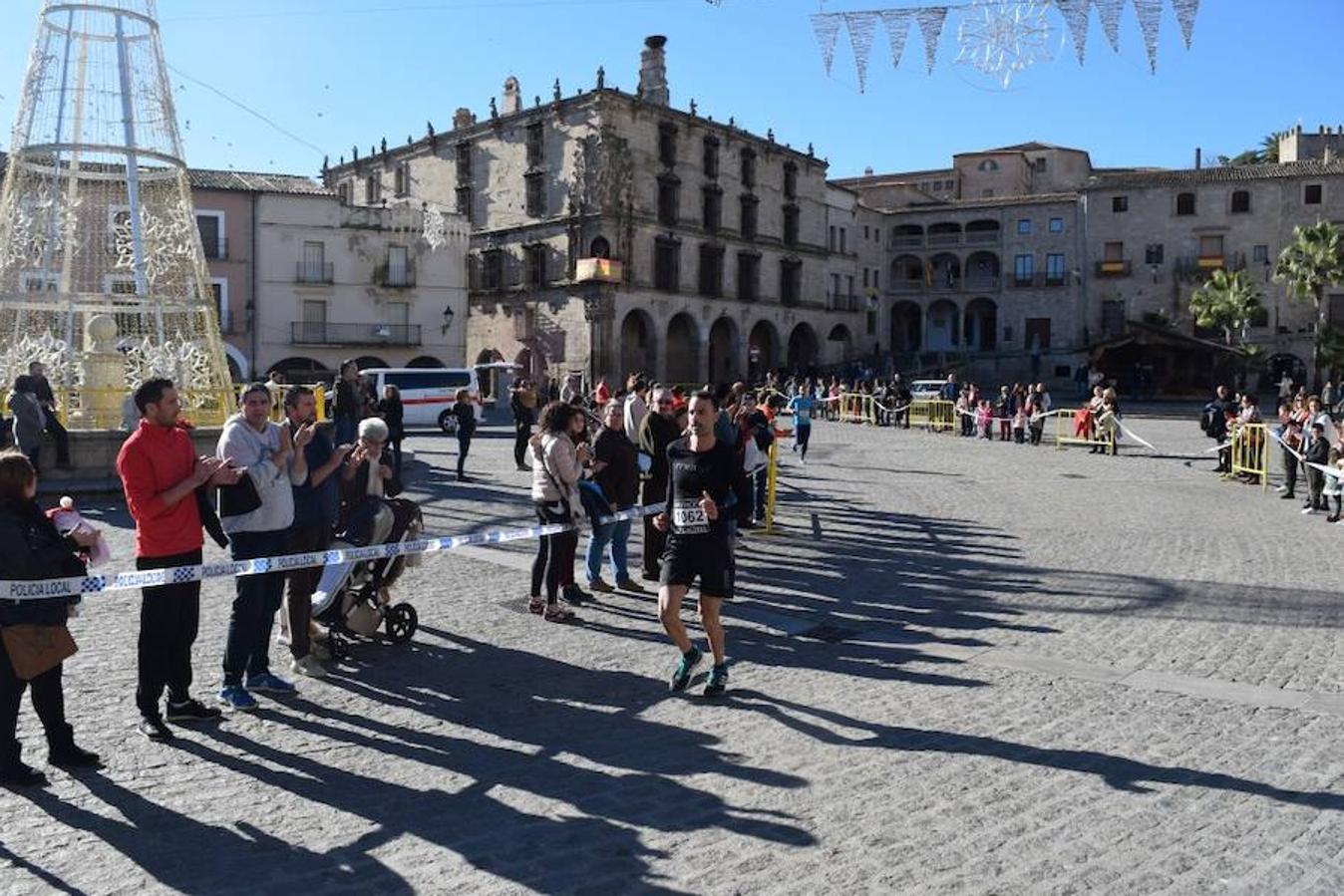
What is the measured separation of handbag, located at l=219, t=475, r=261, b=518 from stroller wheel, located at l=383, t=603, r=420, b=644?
1697mm

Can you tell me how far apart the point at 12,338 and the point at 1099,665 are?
14.7m

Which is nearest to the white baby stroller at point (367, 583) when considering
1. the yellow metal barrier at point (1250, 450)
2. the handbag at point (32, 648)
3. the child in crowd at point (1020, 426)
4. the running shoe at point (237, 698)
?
the running shoe at point (237, 698)

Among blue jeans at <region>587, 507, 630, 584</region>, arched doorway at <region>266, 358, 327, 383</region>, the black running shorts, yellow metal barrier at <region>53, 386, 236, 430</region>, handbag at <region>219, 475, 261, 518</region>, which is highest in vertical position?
arched doorway at <region>266, 358, 327, 383</region>

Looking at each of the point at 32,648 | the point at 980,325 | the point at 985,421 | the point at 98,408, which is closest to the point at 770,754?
the point at 32,648

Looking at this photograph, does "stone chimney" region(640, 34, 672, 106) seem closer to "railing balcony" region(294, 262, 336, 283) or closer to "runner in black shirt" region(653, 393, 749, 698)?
"railing balcony" region(294, 262, 336, 283)

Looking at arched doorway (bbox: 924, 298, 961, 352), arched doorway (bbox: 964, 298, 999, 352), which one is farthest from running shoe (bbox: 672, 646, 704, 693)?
arched doorway (bbox: 924, 298, 961, 352)

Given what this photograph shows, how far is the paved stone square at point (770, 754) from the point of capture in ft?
13.7

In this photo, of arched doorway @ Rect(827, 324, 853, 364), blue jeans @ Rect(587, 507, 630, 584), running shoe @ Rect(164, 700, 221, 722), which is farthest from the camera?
arched doorway @ Rect(827, 324, 853, 364)

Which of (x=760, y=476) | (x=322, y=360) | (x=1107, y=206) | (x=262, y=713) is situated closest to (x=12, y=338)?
(x=760, y=476)

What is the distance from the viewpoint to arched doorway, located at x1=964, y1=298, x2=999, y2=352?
6412cm

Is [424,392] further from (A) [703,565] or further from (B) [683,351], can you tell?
(B) [683,351]

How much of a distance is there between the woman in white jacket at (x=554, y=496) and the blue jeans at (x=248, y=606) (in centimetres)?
236

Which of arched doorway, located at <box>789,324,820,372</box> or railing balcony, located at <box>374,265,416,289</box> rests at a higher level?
railing balcony, located at <box>374,265,416,289</box>

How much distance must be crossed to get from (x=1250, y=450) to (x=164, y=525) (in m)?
18.6
